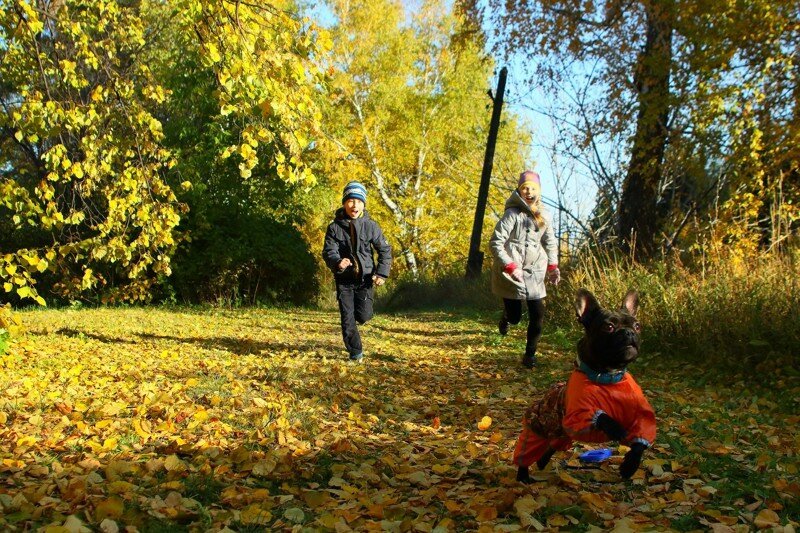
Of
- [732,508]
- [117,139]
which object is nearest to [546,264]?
[732,508]

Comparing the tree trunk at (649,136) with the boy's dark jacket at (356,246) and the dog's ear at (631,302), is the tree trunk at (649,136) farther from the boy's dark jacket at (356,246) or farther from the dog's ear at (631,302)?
the dog's ear at (631,302)

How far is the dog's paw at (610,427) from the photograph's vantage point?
3092mm

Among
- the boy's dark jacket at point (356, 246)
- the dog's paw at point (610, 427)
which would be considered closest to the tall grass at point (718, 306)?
the boy's dark jacket at point (356, 246)

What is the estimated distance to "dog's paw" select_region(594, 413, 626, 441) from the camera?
10.1ft

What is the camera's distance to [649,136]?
12.5 meters

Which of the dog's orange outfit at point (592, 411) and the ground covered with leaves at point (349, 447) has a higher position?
the dog's orange outfit at point (592, 411)

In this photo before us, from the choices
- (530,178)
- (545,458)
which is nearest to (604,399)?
(545,458)

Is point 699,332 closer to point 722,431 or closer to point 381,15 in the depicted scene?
point 722,431

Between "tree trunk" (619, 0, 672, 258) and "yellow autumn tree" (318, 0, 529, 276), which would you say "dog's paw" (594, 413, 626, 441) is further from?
"yellow autumn tree" (318, 0, 529, 276)

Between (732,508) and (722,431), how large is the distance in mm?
1831

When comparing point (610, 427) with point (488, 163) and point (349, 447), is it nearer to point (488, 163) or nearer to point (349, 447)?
point (349, 447)

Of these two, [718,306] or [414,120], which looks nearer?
[718,306]

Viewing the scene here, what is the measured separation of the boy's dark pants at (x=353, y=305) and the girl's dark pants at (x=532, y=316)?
163 centimetres

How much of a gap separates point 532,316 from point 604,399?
4281 millimetres
